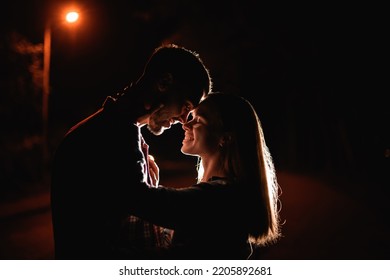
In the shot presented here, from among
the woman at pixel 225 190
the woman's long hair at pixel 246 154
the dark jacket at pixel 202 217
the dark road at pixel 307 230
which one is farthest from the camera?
the dark road at pixel 307 230

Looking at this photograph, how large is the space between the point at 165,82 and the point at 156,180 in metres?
0.56

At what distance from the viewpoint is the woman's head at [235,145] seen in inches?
69.9

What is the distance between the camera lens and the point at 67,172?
1.43 m

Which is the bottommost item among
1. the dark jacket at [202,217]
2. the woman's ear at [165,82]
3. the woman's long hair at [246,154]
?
the dark jacket at [202,217]

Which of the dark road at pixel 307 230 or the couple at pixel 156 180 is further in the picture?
the dark road at pixel 307 230

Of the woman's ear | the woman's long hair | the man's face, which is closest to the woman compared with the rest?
the woman's long hair

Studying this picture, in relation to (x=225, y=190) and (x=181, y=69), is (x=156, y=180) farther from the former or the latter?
(x=181, y=69)

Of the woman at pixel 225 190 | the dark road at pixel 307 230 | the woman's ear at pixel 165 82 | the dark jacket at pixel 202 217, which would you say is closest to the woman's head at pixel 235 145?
the woman at pixel 225 190

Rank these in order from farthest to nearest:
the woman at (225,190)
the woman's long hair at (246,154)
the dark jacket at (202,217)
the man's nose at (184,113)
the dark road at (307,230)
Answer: the dark road at (307,230), the woman's long hair at (246,154), the man's nose at (184,113), the woman at (225,190), the dark jacket at (202,217)

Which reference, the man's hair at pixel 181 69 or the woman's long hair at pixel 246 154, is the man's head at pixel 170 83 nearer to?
the man's hair at pixel 181 69

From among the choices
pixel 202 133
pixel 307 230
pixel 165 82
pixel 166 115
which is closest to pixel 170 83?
pixel 165 82

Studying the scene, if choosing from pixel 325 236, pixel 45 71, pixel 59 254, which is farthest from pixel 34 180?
pixel 59 254

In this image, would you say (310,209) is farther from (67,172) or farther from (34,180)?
(34,180)

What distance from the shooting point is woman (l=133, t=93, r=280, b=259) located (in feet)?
4.93
